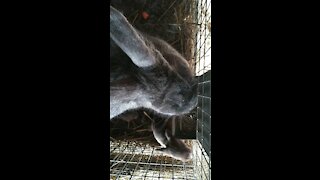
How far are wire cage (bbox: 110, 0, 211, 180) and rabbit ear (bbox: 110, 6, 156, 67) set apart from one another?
0.36 ft

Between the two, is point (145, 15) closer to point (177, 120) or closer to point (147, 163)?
point (177, 120)

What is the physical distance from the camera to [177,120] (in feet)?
5.09

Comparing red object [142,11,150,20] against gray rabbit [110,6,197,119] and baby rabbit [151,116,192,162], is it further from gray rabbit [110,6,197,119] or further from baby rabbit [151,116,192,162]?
baby rabbit [151,116,192,162]

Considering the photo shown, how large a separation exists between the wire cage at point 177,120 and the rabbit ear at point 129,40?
0.11 m

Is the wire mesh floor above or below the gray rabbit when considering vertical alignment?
below

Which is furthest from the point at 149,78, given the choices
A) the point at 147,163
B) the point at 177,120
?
the point at 147,163

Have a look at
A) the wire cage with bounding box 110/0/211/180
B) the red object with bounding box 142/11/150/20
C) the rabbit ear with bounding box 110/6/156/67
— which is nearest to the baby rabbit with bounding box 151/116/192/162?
the wire cage with bounding box 110/0/211/180

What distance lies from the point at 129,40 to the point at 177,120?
54 cm

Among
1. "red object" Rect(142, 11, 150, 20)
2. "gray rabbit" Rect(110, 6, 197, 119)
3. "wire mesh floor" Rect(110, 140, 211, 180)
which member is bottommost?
"wire mesh floor" Rect(110, 140, 211, 180)

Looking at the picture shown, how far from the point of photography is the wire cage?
3.88 feet

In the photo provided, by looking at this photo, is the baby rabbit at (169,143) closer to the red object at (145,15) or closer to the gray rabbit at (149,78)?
the gray rabbit at (149,78)
